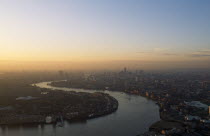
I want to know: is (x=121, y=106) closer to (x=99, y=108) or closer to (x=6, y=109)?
(x=99, y=108)

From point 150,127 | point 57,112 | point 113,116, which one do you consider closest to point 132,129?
point 150,127

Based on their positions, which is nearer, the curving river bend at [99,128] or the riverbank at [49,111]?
the curving river bend at [99,128]

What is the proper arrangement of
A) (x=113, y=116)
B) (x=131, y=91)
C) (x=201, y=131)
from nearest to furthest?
1. (x=201, y=131)
2. (x=113, y=116)
3. (x=131, y=91)

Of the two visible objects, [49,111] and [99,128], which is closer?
[99,128]

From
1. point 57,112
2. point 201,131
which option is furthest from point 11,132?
point 201,131

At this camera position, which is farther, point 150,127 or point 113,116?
point 113,116

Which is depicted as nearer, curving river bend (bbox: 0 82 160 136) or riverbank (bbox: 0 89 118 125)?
curving river bend (bbox: 0 82 160 136)

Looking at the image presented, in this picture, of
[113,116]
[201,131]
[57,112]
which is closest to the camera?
[201,131]

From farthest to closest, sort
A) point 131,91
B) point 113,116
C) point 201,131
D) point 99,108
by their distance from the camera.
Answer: point 131,91 < point 99,108 < point 113,116 < point 201,131

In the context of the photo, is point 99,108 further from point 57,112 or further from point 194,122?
point 194,122
